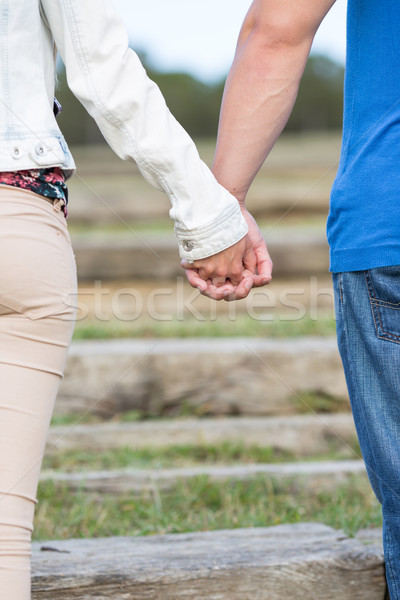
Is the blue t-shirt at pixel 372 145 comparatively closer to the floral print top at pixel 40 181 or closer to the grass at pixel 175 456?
the floral print top at pixel 40 181

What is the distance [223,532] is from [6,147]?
1.11 metres

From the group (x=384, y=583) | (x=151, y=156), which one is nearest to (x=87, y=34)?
(x=151, y=156)

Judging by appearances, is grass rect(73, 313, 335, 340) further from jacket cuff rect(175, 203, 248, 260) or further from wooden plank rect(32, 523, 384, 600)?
jacket cuff rect(175, 203, 248, 260)

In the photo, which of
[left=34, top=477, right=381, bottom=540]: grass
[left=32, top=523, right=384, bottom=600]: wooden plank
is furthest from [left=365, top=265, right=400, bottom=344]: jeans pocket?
[left=34, top=477, right=381, bottom=540]: grass

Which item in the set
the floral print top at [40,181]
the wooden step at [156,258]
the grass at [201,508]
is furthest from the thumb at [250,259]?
the wooden step at [156,258]

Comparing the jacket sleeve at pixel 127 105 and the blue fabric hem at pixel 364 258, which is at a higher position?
the jacket sleeve at pixel 127 105

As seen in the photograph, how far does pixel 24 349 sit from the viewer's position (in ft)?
3.88

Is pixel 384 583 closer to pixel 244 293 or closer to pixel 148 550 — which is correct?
pixel 148 550

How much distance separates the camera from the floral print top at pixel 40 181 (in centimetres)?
118

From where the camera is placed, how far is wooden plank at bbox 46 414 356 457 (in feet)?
8.81

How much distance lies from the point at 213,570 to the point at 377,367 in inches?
26.3

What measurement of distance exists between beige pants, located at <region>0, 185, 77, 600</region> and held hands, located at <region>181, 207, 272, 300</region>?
0.33 m

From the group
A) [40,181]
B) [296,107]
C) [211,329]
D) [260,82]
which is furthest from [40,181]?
[296,107]

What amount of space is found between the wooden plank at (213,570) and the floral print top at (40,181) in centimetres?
81
